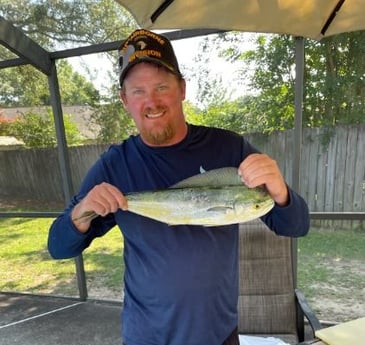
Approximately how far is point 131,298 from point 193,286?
271 millimetres

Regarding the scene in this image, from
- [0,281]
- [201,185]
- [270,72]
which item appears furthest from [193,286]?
[0,281]

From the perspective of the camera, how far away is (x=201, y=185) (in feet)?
3.61

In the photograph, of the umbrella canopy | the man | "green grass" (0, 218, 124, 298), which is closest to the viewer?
the man

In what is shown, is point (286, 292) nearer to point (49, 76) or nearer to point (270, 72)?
point (270, 72)

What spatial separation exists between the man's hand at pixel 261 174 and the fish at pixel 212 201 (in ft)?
0.06

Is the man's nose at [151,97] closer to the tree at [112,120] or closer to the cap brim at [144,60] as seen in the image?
the cap brim at [144,60]

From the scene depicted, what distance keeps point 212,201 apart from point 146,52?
65 centimetres

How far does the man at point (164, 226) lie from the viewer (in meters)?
1.34

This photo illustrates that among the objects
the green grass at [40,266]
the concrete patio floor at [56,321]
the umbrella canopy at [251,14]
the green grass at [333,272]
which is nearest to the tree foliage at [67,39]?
the green grass at [40,266]

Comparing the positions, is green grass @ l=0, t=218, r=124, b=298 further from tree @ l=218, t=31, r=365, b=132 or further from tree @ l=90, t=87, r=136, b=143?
tree @ l=218, t=31, r=365, b=132

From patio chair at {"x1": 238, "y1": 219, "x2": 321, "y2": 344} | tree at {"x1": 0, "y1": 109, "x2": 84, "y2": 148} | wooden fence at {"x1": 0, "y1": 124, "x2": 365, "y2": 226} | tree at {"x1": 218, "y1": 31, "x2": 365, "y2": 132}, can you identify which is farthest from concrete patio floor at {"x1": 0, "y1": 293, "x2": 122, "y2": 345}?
tree at {"x1": 218, "y1": 31, "x2": 365, "y2": 132}

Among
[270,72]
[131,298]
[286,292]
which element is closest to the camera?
[131,298]

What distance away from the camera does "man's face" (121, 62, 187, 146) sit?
56.3 inches

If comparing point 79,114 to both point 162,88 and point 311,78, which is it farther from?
point 162,88
